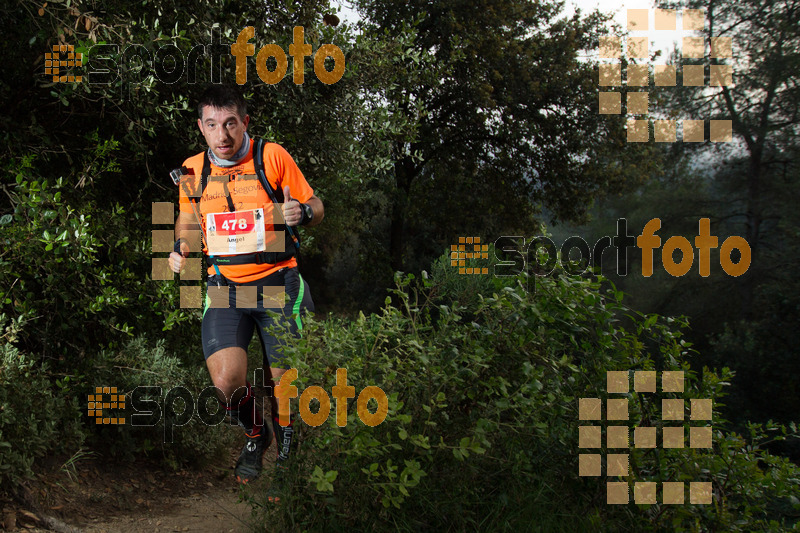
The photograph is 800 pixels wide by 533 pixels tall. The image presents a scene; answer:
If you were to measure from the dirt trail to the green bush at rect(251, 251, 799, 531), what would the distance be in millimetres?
792

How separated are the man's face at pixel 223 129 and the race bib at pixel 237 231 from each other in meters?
0.41

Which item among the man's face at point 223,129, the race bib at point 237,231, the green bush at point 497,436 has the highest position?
the man's face at point 223,129

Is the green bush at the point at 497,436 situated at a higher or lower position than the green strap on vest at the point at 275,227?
lower

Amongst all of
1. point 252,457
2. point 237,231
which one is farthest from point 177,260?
point 252,457

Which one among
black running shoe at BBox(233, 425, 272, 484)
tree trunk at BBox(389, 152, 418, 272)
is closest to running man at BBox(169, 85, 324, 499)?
black running shoe at BBox(233, 425, 272, 484)

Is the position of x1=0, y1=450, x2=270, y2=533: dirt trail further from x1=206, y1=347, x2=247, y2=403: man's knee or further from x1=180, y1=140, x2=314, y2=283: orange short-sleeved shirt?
x1=180, y1=140, x2=314, y2=283: orange short-sleeved shirt

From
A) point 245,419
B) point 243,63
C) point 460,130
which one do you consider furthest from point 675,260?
point 245,419

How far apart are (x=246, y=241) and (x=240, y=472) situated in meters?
1.67

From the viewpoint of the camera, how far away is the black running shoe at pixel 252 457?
16.0 ft

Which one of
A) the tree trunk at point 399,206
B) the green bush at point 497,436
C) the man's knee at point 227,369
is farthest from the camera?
the tree trunk at point 399,206

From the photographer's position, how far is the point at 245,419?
493 cm

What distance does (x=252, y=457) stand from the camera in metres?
4.97

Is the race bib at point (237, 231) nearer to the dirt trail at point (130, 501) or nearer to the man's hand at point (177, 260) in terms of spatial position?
the man's hand at point (177, 260)

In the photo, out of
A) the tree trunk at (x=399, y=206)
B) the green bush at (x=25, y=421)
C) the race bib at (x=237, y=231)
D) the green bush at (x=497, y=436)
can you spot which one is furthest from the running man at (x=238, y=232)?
the tree trunk at (x=399, y=206)
